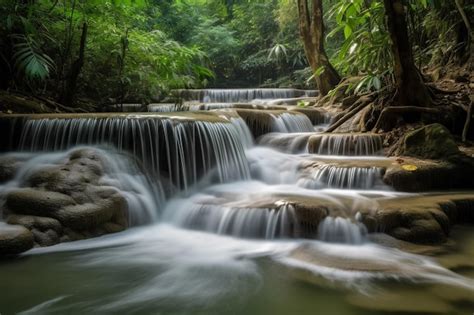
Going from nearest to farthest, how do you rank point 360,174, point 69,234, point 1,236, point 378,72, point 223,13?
point 1,236, point 69,234, point 360,174, point 378,72, point 223,13

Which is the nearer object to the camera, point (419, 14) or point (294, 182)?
point (294, 182)

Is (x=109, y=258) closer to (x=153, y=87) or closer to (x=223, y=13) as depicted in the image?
(x=153, y=87)

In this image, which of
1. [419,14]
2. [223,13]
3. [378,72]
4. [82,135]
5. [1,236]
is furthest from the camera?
[223,13]

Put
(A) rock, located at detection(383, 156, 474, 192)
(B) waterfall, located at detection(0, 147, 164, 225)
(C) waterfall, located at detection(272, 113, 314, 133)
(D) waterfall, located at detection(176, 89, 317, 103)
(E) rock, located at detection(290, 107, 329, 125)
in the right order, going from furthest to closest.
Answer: (D) waterfall, located at detection(176, 89, 317, 103)
(E) rock, located at detection(290, 107, 329, 125)
(C) waterfall, located at detection(272, 113, 314, 133)
(A) rock, located at detection(383, 156, 474, 192)
(B) waterfall, located at detection(0, 147, 164, 225)

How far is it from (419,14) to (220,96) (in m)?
7.15

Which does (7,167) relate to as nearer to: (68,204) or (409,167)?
(68,204)

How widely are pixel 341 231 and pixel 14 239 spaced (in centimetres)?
361

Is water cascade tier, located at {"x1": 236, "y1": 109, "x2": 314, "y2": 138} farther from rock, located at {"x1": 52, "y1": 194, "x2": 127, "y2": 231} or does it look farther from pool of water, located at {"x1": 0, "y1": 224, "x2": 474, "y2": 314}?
pool of water, located at {"x1": 0, "y1": 224, "x2": 474, "y2": 314}

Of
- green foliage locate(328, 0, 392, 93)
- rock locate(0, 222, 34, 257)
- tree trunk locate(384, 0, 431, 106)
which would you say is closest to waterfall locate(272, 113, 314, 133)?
green foliage locate(328, 0, 392, 93)

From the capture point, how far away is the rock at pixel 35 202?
458cm

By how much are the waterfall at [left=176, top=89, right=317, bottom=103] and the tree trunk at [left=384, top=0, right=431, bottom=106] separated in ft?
24.6

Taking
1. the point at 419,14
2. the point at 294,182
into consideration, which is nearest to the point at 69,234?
the point at 294,182

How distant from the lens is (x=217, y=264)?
13.3 feet

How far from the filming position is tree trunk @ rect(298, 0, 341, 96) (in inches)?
490
